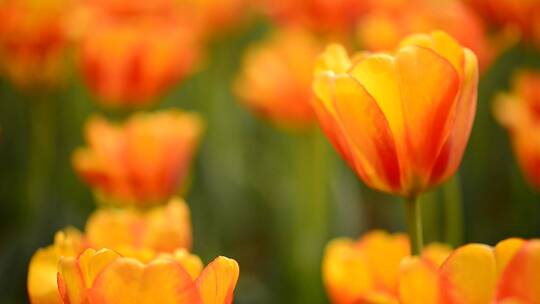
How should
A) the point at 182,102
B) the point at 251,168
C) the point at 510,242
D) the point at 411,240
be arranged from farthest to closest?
the point at 182,102 → the point at 251,168 → the point at 411,240 → the point at 510,242

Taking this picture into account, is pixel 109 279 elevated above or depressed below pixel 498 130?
above

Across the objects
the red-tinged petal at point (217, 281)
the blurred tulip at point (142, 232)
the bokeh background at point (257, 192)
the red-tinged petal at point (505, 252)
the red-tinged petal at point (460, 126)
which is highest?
the red-tinged petal at point (460, 126)

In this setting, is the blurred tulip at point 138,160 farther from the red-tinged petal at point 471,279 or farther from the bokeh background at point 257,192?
the red-tinged petal at point 471,279

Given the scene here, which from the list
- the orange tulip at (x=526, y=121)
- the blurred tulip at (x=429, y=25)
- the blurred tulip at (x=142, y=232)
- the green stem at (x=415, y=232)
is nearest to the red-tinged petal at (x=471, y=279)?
the green stem at (x=415, y=232)

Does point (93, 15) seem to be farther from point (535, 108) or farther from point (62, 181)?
point (535, 108)

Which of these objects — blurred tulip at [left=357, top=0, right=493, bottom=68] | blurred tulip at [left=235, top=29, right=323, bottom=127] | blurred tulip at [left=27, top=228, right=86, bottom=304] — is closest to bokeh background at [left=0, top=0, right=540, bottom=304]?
blurred tulip at [left=235, top=29, right=323, bottom=127]

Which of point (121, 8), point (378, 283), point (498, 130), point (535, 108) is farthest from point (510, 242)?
point (498, 130)

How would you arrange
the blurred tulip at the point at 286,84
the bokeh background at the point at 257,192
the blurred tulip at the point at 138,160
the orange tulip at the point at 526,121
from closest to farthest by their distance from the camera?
the orange tulip at the point at 526,121 < the blurred tulip at the point at 138,160 < the bokeh background at the point at 257,192 < the blurred tulip at the point at 286,84

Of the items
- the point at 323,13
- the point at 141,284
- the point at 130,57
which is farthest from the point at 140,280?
the point at 323,13
